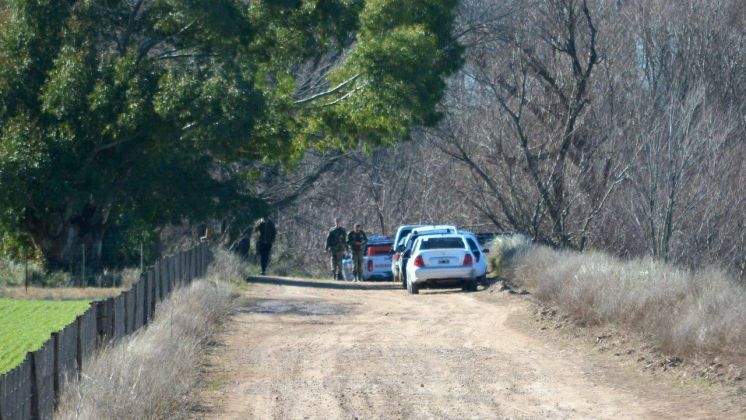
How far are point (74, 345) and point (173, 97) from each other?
16.8 metres

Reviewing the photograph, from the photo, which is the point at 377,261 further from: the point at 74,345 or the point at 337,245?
the point at 74,345

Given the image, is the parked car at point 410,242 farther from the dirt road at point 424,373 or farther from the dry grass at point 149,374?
the dry grass at point 149,374

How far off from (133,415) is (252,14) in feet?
71.3

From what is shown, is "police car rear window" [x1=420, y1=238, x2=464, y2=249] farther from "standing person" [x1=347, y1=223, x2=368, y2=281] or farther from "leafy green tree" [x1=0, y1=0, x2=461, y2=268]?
"standing person" [x1=347, y1=223, x2=368, y2=281]

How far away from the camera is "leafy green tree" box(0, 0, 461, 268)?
28.0 metres

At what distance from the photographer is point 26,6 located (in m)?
28.3

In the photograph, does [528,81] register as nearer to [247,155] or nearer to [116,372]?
[247,155]

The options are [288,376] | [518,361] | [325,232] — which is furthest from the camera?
[325,232]

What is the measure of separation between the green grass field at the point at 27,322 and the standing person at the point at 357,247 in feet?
37.2

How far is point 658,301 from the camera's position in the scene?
15.9 m

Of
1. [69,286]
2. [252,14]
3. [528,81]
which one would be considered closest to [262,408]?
[69,286]

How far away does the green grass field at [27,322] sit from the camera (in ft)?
61.6

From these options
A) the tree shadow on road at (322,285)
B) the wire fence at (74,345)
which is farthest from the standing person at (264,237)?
the wire fence at (74,345)

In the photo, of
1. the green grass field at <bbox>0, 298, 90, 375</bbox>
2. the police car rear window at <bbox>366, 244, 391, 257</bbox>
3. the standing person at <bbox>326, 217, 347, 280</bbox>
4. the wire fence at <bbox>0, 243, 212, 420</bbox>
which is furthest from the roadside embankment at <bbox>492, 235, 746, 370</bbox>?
the police car rear window at <bbox>366, 244, 391, 257</bbox>
